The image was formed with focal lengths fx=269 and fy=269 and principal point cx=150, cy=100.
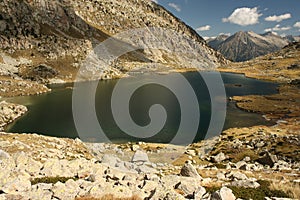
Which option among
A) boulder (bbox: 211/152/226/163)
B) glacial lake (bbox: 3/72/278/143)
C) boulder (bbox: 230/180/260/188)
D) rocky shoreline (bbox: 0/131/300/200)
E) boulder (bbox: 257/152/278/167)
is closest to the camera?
rocky shoreline (bbox: 0/131/300/200)

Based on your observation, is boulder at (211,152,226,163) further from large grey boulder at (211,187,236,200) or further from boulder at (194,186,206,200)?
large grey boulder at (211,187,236,200)

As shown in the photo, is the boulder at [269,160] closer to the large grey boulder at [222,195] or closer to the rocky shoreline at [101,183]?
the rocky shoreline at [101,183]

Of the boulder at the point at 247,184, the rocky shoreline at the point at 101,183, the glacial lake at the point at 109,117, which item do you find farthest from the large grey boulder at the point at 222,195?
the glacial lake at the point at 109,117

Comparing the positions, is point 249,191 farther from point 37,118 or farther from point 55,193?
point 37,118

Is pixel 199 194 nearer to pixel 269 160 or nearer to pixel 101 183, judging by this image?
pixel 101 183

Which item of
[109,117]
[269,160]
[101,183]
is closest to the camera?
[101,183]

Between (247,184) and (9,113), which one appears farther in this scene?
(9,113)

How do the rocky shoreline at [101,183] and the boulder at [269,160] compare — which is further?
the boulder at [269,160]

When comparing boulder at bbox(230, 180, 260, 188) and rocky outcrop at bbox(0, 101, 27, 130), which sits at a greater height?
boulder at bbox(230, 180, 260, 188)

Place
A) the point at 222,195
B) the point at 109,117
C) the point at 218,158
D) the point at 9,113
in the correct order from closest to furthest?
the point at 222,195 < the point at 218,158 < the point at 9,113 < the point at 109,117

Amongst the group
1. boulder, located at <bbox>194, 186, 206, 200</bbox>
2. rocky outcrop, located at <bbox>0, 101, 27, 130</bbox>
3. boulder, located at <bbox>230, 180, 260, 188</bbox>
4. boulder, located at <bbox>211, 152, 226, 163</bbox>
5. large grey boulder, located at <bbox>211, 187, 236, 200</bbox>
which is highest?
large grey boulder, located at <bbox>211, 187, 236, 200</bbox>

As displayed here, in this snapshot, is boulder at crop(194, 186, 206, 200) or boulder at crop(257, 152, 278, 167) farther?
boulder at crop(257, 152, 278, 167)

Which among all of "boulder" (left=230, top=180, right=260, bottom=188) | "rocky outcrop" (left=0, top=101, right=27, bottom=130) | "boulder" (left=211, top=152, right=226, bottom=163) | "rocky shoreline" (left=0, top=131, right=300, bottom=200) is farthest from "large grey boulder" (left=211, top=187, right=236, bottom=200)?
"rocky outcrop" (left=0, top=101, right=27, bottom=130)

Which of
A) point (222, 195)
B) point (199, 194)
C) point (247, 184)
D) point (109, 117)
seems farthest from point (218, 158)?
point (109, 117)
